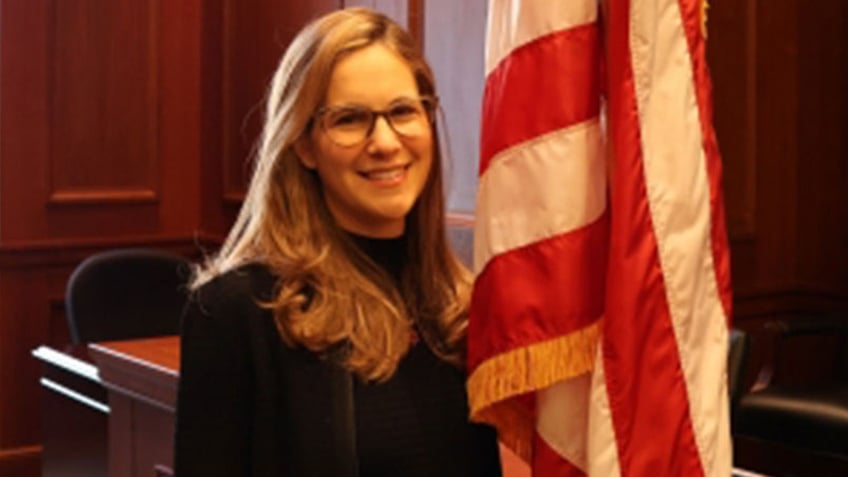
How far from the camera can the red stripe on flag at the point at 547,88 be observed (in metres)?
1.85

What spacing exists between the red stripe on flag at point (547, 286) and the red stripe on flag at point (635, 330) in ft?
0.13

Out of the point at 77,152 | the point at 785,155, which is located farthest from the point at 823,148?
the point at 77,152

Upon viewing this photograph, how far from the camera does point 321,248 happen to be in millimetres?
1644

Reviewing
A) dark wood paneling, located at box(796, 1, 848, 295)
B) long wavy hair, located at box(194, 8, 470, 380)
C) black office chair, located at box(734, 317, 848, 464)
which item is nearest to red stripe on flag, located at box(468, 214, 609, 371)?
long wavy hair, located at box(194, 8, 470, 380)

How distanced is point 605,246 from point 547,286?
0.09m

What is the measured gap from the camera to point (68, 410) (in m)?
3.41

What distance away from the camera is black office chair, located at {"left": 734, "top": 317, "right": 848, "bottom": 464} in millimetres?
3824

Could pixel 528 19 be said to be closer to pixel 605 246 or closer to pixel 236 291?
pixel 605 246

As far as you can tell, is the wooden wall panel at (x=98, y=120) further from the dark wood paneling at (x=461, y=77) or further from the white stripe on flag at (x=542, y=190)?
the white stripe on flag at (x=542, y=190)

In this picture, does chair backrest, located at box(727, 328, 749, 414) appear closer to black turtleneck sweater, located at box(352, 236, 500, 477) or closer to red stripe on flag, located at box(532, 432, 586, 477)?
red stripe on flag, located at box(532, 432, 586, 477)

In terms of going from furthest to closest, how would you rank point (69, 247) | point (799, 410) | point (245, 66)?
1. point (245, 66)
2. point (69, 247)
3. point (799, 410)

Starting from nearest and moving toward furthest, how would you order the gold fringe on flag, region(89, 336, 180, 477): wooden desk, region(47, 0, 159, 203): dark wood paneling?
1. the gold fringe on flag
2. region(89, 336, 180, 477): wooden desk
3. region(47, 0, 159, 203): dark wood paneling

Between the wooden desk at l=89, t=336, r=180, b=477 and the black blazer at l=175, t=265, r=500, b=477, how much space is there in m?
0.95

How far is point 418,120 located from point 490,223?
27cm
